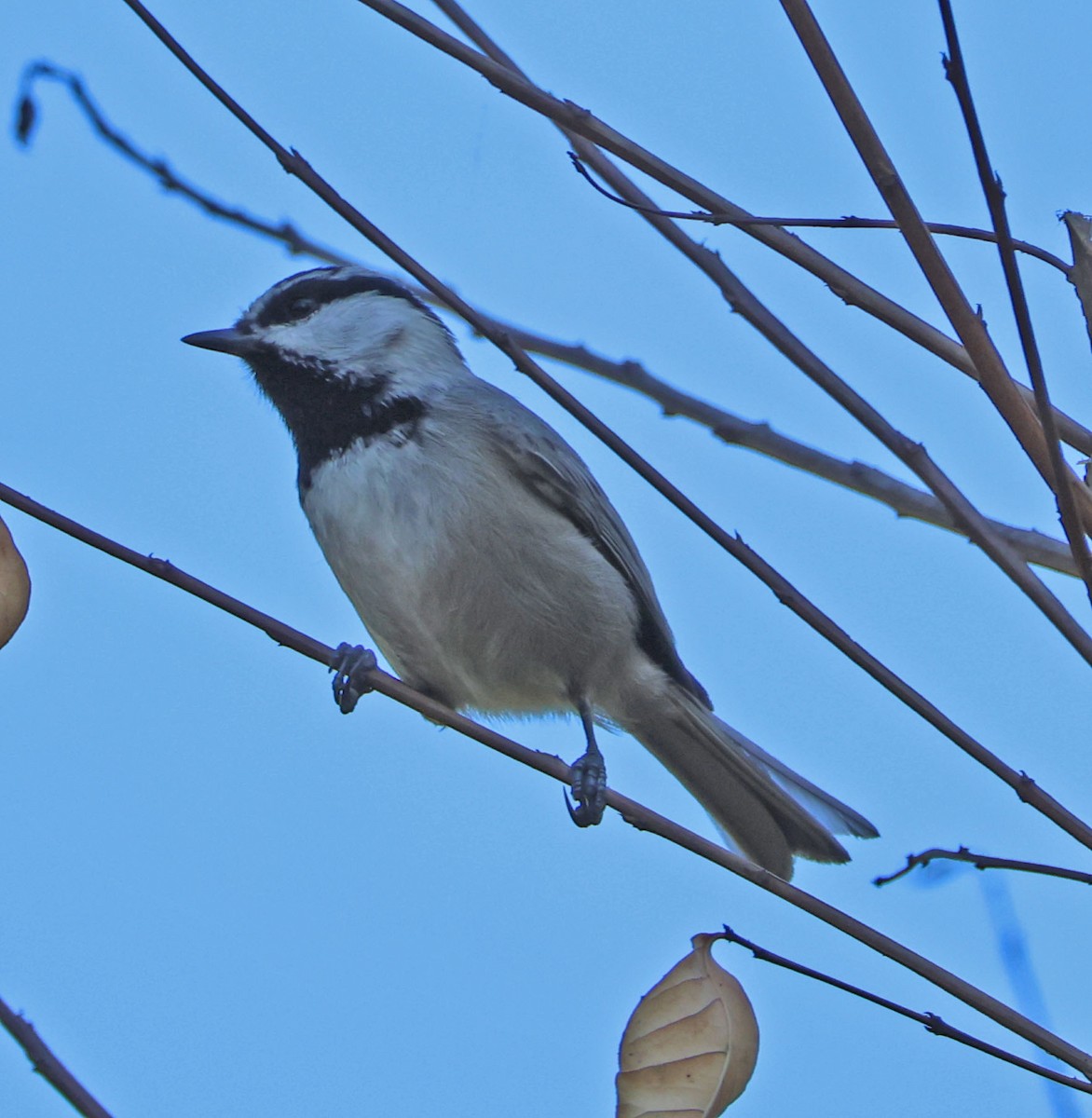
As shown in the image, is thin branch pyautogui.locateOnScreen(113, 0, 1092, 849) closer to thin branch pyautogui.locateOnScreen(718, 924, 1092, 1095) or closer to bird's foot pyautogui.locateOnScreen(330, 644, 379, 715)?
thin branch pyautogui.locateOnScreen(718, 924, 1092, 1095)

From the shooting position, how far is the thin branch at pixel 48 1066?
1.36m

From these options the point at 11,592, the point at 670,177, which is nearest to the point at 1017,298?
the point at 670,177

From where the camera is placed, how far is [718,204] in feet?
5.83

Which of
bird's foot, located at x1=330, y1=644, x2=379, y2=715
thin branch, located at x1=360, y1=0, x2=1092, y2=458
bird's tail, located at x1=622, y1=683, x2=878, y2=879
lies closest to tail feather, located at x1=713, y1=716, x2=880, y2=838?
bird's tail, located at x1=622, y1=683, x2=878, y2=879

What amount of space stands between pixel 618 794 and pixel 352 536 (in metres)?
1.47

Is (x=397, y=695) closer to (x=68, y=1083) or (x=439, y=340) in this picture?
(x=68, y=1083)

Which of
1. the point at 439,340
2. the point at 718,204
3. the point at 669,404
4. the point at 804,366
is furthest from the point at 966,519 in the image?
the point at 439,340

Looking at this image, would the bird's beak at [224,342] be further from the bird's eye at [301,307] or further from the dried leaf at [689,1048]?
the dried leaf at [689,1048]

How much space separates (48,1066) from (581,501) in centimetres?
229

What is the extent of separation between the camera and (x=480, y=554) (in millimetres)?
3285

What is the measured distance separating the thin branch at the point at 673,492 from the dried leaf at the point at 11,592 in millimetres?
637

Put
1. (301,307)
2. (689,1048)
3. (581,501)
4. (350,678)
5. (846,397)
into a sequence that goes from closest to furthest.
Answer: (689,1048)
(846,397)
(350,678)
(581,501)
(301,307)

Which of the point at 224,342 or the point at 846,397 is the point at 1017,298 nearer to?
the point at 846,397

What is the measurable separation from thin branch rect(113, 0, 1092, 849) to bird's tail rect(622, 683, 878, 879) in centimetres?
160
